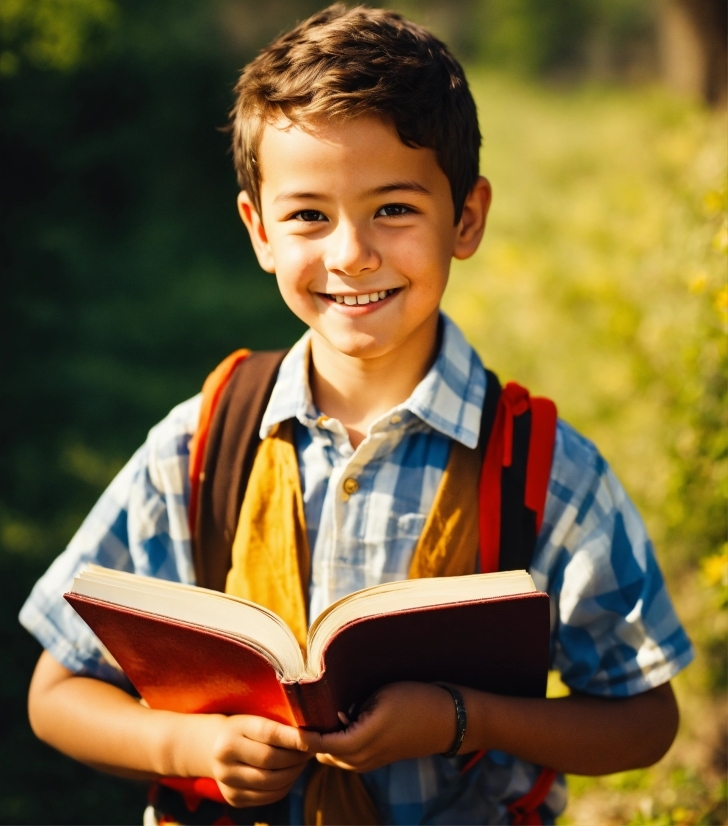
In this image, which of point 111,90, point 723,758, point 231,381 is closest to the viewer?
point 231,381

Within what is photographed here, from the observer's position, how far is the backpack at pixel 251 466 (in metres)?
1.54

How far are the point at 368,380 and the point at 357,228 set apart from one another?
0.31 m

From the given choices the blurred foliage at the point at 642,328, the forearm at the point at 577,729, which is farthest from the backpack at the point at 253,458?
the blurred foliage at the point at 642,328

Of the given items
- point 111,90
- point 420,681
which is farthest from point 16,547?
point 111,90

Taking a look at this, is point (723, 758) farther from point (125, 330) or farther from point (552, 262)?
point (125, 330)

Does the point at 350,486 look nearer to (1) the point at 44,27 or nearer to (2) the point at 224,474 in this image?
(2) the point at 224,474

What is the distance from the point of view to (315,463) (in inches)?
64.3

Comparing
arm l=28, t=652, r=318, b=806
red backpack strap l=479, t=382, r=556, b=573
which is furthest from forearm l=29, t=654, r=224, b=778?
red backpack strap l=479, t=382, r=556, b=573

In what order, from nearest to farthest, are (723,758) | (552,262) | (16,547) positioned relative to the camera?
(723,758)
(16,547)
(552,262)

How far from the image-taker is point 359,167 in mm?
1436

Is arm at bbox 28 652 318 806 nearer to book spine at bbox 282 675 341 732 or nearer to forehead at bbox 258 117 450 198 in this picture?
book spine at bbox 282 675 341 732

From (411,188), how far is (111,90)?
5.09m

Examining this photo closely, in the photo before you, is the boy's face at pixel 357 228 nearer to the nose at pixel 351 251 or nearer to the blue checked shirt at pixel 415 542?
the nose at pixel 351 251

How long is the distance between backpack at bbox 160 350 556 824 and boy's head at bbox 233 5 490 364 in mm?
198
